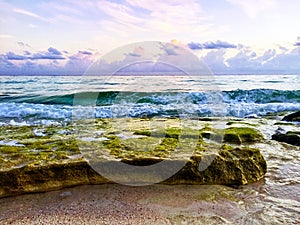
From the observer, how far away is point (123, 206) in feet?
10.3

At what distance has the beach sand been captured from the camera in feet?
9.46

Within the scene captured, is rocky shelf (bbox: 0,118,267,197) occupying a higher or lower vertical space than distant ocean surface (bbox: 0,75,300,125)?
higher

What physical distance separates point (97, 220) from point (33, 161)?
1182 millimetres

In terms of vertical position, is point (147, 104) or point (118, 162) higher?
point (118, 162)

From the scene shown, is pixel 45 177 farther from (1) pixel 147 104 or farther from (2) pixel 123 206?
(1) pixel 147 104

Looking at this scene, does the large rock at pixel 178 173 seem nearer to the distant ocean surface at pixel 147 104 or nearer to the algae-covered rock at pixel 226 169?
the algae-covered rock at pixel 226 169

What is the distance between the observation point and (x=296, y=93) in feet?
72.2

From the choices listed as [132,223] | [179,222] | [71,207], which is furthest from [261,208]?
[71,207]

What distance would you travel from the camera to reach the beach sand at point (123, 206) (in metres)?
2.88

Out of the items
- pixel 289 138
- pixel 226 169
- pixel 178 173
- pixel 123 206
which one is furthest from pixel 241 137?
pixel 123 206

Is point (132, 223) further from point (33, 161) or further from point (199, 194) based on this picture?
point (33, 161)

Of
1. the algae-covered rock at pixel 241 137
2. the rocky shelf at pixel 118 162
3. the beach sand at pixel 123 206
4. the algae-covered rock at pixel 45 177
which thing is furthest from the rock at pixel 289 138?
the algae-covered rock at pixel 45 177

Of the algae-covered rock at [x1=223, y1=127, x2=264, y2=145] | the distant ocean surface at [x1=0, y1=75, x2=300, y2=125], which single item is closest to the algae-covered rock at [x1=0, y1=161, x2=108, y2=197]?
the algae-covered rock at [x1=223, y1=127, x2=264, y2=145]

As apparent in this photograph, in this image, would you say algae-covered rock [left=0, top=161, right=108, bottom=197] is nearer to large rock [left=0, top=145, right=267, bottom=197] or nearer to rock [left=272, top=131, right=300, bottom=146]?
large rock [left=0, top=145, right=267, bottom=197]
